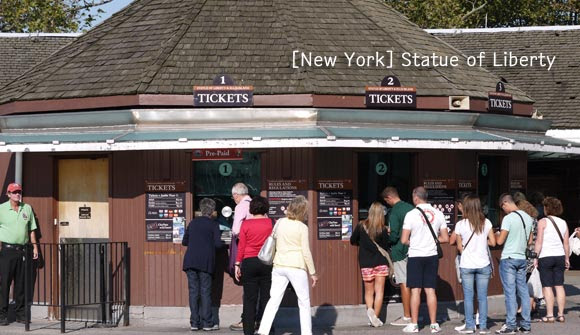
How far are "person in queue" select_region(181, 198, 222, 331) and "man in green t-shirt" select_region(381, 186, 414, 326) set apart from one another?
2315 millimetres

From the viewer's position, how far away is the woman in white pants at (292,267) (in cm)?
1322

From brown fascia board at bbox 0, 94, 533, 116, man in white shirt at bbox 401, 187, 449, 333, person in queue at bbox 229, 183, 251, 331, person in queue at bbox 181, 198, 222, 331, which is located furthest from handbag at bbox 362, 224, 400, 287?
person in queue at bbox 181, 198, 222, 331

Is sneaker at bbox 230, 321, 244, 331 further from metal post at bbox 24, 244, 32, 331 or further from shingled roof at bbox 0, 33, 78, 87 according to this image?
shingled roof at bbox 0, 33, 78, 87

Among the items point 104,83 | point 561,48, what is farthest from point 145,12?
point 561,48

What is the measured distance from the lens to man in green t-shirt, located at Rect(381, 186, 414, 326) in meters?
15.2

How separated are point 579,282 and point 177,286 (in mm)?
9656

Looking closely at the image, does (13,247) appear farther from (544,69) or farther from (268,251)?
(544,69)

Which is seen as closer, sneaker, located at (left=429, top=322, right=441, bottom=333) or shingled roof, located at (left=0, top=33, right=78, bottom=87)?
sneaker, located at (left=429, top=322, right=441, bottom=333)

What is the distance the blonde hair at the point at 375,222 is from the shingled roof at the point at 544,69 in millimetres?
9227

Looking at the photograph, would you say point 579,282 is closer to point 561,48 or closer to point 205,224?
point 561,48

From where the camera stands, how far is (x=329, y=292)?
15727mm

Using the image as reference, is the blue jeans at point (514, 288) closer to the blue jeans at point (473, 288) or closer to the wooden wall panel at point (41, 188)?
the blue jeans at point (473, 288)

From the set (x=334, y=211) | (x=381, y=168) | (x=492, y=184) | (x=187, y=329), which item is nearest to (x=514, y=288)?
(x=334, y=211)

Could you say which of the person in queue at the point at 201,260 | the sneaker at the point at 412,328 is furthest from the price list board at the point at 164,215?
the sneaker at the point at 412,328
